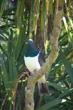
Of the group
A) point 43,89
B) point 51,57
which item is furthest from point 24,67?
point 51,57

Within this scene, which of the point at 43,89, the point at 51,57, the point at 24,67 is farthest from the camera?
the point at 24,67

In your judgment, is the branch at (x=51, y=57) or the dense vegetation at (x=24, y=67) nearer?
the branch at (x=51, y=57)

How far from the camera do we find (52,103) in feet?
7.67

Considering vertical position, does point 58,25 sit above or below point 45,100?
above

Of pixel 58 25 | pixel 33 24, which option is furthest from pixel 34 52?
pixel 58 25

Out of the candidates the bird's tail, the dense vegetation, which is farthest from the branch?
the bird's tail

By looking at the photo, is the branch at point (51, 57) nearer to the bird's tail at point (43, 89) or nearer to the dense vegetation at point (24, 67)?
the dense vegetation at point (24, 67)

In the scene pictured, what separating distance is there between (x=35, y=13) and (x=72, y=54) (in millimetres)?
791

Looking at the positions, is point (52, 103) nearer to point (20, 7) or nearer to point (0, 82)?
point (0, 82)

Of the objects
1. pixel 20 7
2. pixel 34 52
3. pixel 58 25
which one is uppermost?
pixel 20 7

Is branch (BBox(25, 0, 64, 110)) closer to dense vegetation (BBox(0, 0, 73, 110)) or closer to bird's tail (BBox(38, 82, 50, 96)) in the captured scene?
dense vegetation (BBox(0, 0, 73, 110))

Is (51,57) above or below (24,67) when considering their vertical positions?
below

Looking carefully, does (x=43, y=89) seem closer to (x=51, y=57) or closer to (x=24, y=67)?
(x=24, y=67)

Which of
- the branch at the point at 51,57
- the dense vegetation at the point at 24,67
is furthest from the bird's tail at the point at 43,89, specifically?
the branch at the point at 51,57
